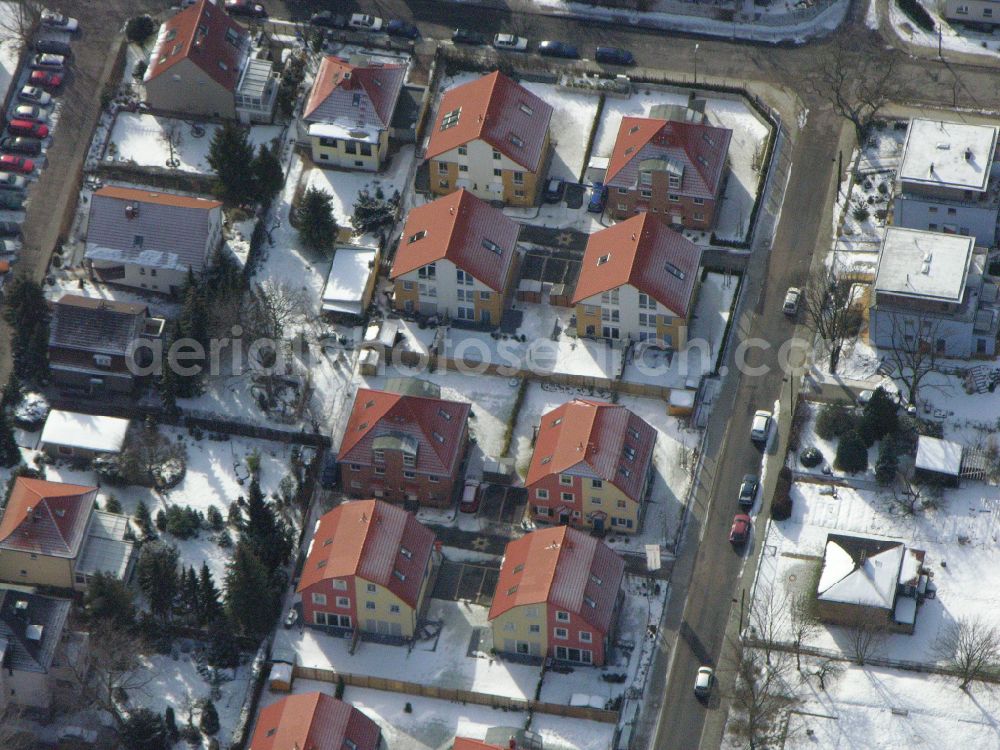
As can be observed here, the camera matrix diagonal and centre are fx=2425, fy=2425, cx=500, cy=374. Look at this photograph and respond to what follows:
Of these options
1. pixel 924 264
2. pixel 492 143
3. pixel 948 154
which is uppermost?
pixel 948 154

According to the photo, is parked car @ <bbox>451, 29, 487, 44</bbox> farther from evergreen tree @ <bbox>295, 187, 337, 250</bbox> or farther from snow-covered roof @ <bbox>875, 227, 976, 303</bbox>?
snow-covered roof @ <bbox>875, 227, 976, 303</bbox>

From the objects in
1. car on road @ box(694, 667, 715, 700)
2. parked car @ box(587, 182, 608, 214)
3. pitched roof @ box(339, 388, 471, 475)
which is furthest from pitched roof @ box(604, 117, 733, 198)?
car on road @ box(694, 667, 715, 700)

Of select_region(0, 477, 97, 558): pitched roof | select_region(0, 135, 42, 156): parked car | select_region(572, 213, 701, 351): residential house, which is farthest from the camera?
select_region(0, 135, 42, 156): parked car

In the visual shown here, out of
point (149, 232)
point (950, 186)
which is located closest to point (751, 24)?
point (950, 186)

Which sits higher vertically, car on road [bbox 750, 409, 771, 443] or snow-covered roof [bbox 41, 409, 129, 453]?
car on road [bbox 750, 409, 771, 443]

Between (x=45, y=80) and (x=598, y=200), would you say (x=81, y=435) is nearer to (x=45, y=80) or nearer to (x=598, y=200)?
(x=45, y=80)


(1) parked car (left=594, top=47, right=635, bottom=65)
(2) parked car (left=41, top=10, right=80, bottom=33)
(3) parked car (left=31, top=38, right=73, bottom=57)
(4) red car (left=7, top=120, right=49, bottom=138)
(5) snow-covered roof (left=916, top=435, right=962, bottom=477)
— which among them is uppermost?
(1) parked car (left=594, top=47, right=635, bottom=65)
